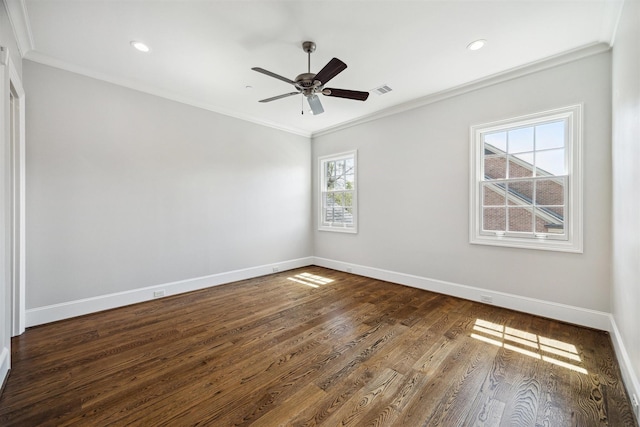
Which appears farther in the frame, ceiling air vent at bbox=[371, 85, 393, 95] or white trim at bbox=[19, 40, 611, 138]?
ceiling air vent at bbox=[371, 85, 393, 95]

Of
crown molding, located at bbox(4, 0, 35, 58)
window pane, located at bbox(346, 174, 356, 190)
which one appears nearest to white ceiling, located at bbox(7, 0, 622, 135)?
crown molding, located at bbox(4, 0, 35, 58)

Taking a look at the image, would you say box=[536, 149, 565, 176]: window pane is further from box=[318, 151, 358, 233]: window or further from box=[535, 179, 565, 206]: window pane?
box=[318, 151, 358, 233]: window

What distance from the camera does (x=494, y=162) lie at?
3426mm

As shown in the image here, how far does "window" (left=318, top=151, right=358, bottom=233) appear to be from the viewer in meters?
5.08

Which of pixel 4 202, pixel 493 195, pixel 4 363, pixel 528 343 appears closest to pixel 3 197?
pixel 4 202

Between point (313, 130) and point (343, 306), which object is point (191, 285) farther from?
point (313, 130)

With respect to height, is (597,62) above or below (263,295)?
above

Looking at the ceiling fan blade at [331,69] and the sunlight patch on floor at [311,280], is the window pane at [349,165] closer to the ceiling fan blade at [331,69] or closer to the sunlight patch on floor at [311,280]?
the sunlight patch on floor at [311,280]

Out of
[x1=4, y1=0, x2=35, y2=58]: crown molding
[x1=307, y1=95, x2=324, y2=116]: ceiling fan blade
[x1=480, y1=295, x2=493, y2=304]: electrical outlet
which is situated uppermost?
[x1=4, y1=0, x2=35, y2=58]: crown molding

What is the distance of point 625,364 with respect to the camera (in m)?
1.90

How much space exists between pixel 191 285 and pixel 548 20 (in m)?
5.13

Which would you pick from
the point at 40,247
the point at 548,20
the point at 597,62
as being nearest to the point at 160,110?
the point at 40,247

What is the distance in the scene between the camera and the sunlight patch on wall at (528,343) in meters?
2.19

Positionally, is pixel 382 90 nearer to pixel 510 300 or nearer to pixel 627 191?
pixel 627 191
